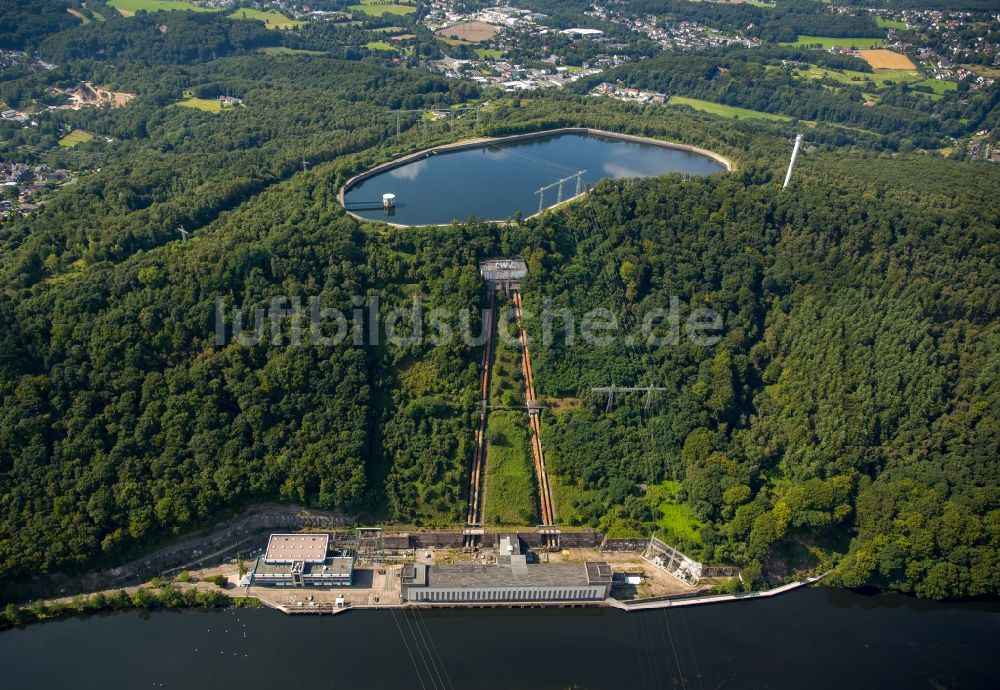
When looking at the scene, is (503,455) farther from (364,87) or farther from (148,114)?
(148,114)

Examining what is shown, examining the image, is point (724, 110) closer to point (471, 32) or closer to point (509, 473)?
point (471, 32)

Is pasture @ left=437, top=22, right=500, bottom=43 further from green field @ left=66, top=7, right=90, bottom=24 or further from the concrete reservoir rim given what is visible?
green field @ left=66, top=7, right=90, bottom=24

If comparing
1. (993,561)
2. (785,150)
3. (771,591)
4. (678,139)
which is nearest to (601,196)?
(678,139)

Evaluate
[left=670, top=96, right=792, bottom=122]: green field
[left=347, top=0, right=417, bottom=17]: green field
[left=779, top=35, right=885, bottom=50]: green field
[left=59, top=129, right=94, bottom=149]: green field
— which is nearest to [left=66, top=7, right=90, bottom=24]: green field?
[left=59, top=129, right=94, bottom=149]: green field

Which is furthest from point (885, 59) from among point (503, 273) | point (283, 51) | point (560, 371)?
→ point (560, 371)

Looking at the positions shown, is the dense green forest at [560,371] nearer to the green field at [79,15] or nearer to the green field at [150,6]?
the green field at [79,15]

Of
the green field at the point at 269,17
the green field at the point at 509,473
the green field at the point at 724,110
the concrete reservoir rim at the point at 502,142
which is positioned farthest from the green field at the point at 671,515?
the green field at the point at 269,17

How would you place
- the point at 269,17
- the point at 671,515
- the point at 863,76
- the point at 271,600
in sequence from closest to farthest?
1. the point at 271,600
2. the point at 671,515
3. the point at 863,76
4. the point at 269,17
